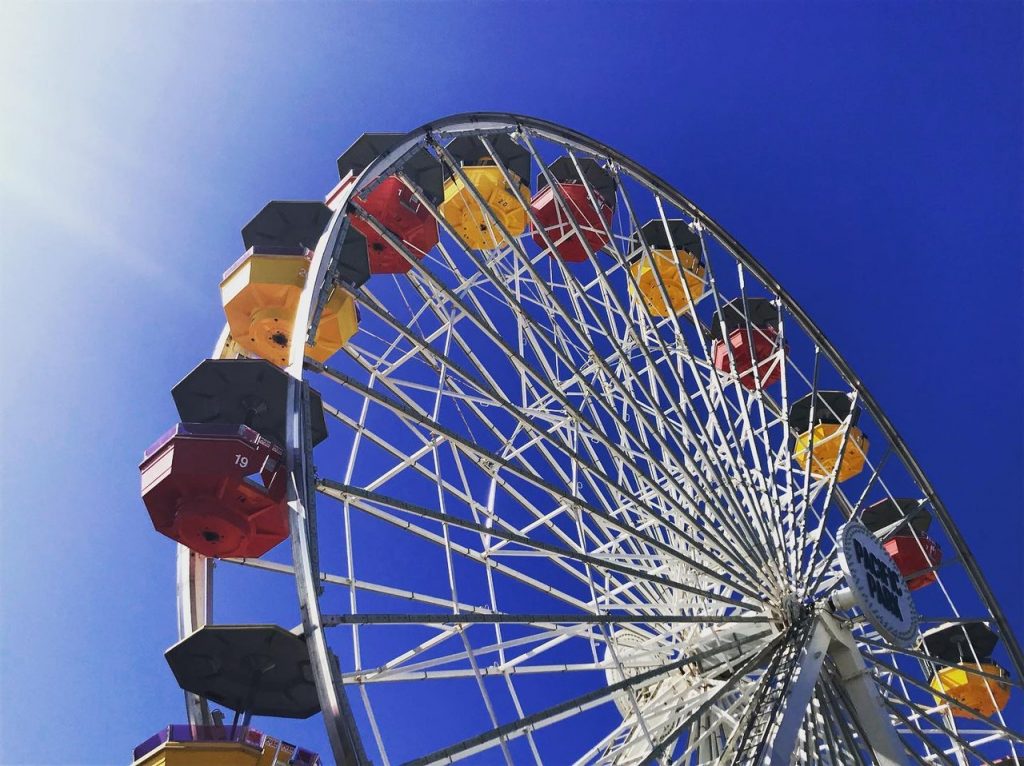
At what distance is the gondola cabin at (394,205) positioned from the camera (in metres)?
12.9

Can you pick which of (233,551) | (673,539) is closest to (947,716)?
(673,539)

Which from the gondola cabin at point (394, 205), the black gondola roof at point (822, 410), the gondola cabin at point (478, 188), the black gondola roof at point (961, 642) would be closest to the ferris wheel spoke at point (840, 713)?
the black gondola roof at point (822, 410)

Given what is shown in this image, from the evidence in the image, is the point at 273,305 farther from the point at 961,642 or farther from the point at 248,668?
the point at 961,642

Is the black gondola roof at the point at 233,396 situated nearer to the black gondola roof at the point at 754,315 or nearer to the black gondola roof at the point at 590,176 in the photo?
the black gondola roof at the point at 590,176

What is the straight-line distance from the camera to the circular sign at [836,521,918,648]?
9.44m

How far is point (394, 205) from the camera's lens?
44.1 ft

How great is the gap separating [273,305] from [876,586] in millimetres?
7503

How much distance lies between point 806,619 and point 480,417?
449 cm

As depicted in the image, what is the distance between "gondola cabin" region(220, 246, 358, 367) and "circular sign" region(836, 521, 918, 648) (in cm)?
623

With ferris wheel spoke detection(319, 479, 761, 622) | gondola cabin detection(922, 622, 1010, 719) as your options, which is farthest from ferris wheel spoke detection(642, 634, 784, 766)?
gondola cabin detection(922, 622, 1010, 719)

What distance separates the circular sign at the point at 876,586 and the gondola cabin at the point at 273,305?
6.23 meters

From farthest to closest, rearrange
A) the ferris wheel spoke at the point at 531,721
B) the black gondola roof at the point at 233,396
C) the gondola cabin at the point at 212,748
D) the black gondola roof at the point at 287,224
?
the black gondola roof at the point at 287,224 < the black gondola roof at the point at 233,396 < the gondola cabin at the point at 212,748 < the ferris wheel spoke at the point at 531,721

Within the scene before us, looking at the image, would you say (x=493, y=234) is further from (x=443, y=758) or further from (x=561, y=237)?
(x=443, y=758)

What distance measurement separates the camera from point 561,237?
14914mm
